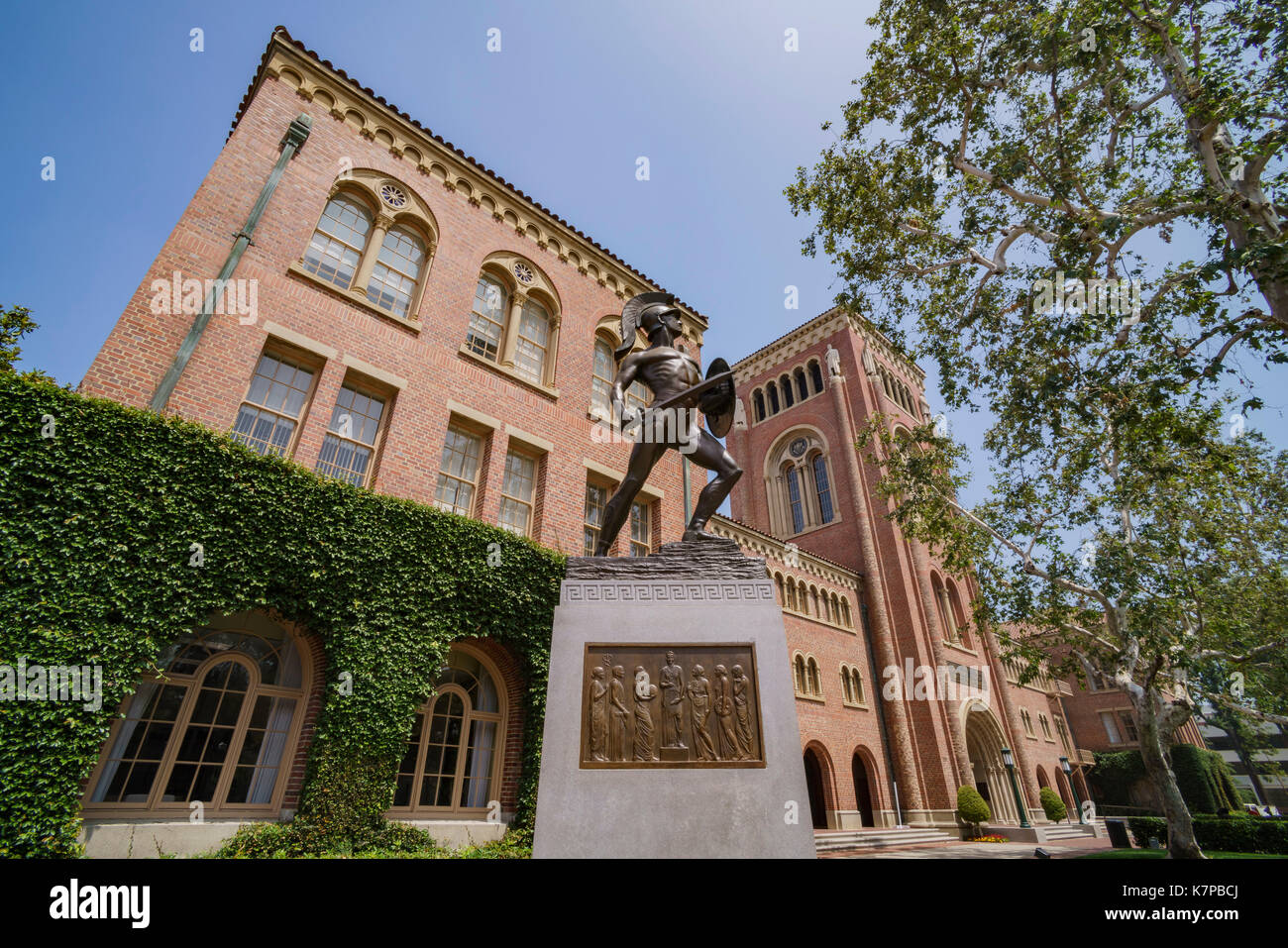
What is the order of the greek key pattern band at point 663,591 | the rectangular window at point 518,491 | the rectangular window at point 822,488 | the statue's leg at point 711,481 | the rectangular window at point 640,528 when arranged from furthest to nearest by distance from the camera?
1. the rectangular window at point 822,488
2. the rectangular window at point 640,528
3. the rectangular window at point 518,491
4. the statue's leg at point 711,481
5. the greek key pattern band at point 663,591

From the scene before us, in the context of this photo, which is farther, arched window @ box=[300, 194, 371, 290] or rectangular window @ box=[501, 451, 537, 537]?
rectangular window @ box=[501, 451, 537, 537]

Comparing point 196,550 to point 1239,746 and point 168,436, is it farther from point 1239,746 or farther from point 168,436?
point 1239,746

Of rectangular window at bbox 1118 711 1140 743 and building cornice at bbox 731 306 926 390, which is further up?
building cornice at bbox 731 306 926 390

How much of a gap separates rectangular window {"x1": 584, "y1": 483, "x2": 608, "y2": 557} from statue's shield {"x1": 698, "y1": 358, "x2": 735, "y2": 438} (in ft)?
26.4

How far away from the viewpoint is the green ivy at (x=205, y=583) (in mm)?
6465

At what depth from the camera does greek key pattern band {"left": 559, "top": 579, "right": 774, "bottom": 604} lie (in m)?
4.61

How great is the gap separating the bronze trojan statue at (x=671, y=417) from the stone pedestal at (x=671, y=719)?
669 millimetres

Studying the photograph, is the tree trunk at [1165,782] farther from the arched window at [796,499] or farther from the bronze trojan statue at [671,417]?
the arched window at [796,499]

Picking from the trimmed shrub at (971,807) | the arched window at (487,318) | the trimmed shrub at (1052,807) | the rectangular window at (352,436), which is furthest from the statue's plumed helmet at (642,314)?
the trimmed shrub at (1052,807)

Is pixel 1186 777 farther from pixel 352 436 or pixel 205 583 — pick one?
pixel 205 583

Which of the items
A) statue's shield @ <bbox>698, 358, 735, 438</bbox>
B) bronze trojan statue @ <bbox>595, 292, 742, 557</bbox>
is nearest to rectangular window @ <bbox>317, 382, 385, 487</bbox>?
bronze trojan statue @ <bbox>595, 292, 742, 557</bbox>

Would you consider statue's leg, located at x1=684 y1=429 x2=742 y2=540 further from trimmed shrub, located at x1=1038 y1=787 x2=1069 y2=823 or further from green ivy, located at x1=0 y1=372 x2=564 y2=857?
trimmed shrub, located at x1=1038 y1=787 x2=1069 y2=823

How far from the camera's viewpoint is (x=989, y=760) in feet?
88.5
